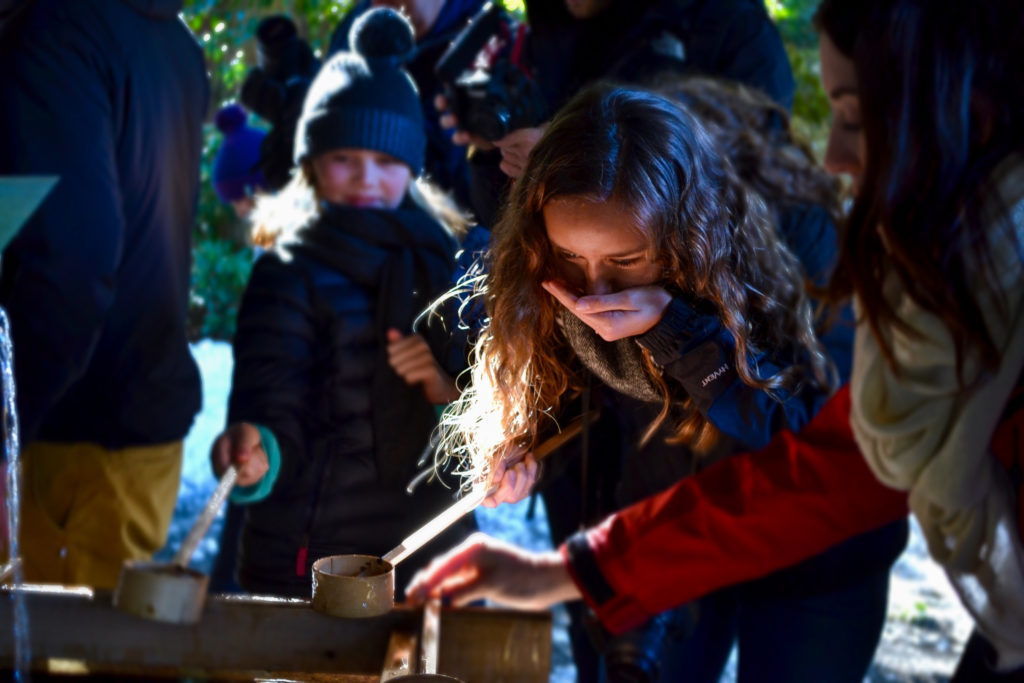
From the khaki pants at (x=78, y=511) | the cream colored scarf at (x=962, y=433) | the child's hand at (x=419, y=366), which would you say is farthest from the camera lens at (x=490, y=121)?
the khaki pants at (x=78, y=511)

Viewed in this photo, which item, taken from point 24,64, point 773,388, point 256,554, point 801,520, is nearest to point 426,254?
point 773,388

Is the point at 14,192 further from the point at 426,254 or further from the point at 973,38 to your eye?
the point at 973,38

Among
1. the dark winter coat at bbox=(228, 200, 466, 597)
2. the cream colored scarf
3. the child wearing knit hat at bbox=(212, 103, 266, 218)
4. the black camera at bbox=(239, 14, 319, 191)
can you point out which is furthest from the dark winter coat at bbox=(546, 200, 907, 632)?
the child wearing knit hat at bbox=(212, 103, 266, 218)

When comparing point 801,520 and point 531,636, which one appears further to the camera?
point 801,520

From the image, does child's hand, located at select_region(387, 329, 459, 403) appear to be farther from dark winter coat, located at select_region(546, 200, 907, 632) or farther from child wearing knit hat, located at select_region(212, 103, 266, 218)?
child wearing knit hat, located at select_region(212, 103, 266, 218)

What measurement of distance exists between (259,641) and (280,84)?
833 millimetres

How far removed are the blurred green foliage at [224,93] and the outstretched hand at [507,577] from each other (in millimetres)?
621

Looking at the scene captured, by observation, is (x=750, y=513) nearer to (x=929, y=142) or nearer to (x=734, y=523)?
(x=734, y=523)

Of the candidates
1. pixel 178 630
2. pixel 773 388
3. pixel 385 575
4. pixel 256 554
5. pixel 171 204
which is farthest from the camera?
pixel 171 204

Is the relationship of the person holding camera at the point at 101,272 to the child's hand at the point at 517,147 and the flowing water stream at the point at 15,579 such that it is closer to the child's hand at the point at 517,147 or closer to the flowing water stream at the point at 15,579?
the flowing water stream at the point at 15,579

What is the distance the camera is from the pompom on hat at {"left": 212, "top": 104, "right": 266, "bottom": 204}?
1.82 meters

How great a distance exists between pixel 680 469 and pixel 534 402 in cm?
101

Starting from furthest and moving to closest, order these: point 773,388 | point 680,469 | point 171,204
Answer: point 171,204
point 680,469
point 773,388

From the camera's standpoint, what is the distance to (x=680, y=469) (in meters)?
1.64
